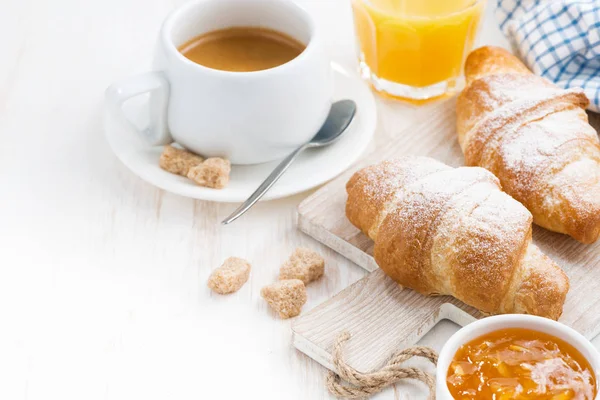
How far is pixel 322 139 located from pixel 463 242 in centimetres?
64

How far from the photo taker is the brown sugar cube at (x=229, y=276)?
2.04 m

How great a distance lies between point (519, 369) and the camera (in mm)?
1595

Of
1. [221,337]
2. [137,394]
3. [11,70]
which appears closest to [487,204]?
[221,337]

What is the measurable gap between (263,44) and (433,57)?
51cm

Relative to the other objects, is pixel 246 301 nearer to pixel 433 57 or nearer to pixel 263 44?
pixel 263 44

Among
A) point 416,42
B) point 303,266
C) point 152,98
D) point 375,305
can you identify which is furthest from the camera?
point 416,42

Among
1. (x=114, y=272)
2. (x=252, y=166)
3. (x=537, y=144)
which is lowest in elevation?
(x=114, y=272)

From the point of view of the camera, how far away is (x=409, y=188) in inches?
77.6

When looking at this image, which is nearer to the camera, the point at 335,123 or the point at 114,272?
the point at 114,272

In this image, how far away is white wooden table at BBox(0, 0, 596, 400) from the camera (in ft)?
6.15

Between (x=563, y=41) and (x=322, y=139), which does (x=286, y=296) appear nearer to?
(x=322, y=139)

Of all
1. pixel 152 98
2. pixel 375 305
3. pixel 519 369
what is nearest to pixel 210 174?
pixel 152 98

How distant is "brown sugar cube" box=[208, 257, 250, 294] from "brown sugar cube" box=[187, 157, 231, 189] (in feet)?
0.73

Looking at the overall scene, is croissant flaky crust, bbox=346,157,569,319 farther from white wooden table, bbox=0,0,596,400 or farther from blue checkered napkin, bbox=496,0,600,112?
blue checkered napkin, bbox=496,0,600,112
